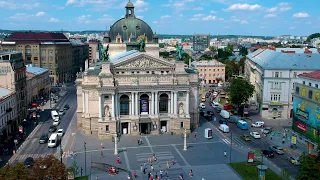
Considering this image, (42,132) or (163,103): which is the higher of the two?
(163,103)

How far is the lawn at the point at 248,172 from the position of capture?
60844mm

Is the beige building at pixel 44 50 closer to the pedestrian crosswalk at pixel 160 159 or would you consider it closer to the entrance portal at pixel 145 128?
the entrance portal at pixel 145 128

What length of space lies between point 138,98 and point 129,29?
3901 centimetres

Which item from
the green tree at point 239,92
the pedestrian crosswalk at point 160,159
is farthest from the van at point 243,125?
the pedestrian crosswalk at point 160,159

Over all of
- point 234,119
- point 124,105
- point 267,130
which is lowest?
point 267,130

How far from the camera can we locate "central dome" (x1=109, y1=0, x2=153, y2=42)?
119812 millimetres

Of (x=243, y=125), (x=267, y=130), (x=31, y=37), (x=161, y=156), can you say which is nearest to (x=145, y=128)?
(x=161, y=156)

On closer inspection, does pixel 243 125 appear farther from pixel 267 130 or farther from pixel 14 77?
pixel 14 77

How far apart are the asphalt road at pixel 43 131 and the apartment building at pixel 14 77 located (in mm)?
6269

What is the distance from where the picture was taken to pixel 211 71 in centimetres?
17800

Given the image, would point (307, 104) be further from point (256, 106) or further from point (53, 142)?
point (53, 142)

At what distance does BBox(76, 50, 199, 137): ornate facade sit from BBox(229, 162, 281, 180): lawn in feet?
79.8

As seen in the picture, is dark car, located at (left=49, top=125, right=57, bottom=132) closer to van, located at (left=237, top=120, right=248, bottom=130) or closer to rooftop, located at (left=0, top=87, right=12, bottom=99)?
rooftop, located at (left=0, top=87, right=12, bottom=99)

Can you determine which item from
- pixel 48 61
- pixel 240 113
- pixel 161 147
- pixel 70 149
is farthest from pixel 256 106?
pixel 48 61
